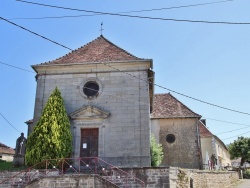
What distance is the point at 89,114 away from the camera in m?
16.5

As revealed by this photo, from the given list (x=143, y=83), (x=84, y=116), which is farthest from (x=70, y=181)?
(x=143, y=83)

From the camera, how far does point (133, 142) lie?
1565cm

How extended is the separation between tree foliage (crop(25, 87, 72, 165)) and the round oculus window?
1.75 meters

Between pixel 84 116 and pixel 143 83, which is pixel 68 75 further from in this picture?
pixel 143 83

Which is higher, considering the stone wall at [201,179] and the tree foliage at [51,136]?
the tree foliage at [51,136]

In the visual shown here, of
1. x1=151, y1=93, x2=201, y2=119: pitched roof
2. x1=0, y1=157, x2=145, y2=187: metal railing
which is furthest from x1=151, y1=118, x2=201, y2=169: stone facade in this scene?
x1=0, y1=157, x2=145, y2=187: metal railing

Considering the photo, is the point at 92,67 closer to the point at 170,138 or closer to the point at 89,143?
the point at 89,143

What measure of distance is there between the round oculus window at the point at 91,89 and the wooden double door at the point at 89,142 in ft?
6.94

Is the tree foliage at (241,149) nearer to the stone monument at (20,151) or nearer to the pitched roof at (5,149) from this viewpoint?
the pitched roof at (5,149)

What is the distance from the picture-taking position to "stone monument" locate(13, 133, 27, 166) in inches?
634

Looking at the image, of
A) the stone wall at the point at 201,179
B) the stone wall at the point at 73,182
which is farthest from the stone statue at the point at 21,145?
the stone wall at the point at 201,179

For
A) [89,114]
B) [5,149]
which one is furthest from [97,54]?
[5,149]

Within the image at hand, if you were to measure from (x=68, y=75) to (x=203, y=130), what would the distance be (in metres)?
19.2

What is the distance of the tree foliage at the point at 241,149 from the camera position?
137ft
